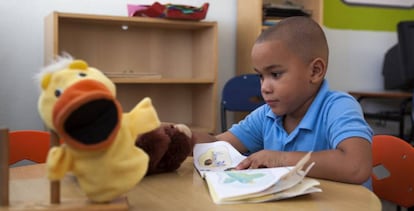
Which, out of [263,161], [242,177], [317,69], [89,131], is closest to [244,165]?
[263,161]

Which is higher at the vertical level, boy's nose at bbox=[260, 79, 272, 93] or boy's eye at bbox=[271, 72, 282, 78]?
boy's eye at bbox=[271, 72, 282, 78]

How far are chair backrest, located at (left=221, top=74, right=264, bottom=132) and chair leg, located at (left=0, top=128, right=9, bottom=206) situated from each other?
7.02 ft

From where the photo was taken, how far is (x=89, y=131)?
1.91 feet

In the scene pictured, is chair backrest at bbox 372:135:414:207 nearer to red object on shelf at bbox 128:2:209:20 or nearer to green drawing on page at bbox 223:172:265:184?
green drawing on page at bbox 223:172:265:184

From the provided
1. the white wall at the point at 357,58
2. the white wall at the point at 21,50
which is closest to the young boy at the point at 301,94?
the white wall at the point at 21,50

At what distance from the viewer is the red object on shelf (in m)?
2.68

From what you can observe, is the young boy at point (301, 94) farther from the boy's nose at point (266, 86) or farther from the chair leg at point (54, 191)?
the chair leg at point (54, 191)

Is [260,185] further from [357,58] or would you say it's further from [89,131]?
[357,58]

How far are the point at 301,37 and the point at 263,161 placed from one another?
14.7 inches

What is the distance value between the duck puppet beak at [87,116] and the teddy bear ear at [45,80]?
1.8 inches

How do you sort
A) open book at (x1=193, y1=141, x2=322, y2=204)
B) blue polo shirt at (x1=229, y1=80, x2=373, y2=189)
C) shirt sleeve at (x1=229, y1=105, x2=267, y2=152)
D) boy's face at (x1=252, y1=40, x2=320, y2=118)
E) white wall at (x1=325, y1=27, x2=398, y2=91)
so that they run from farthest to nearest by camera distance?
white wall at (x1=325, y1=27, x2=398, y2=91), shirt sleeve at (x1=229, y1=105, x2=267, y2=152), boy's face at (x1=252, y1=40, x2=320, y2=118), blue polo shirt at (x1=229, y1=80, x2=373, y2=189), open book at (x1=193, y1=141, x2=322, y2=204)

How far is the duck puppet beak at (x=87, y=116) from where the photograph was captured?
56cm

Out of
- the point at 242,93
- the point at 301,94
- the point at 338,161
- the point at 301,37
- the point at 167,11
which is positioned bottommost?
the point at 242,93

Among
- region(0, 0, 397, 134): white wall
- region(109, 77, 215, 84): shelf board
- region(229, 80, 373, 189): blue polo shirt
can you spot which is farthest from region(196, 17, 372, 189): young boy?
region(0, 0, 397, 134): white wall
